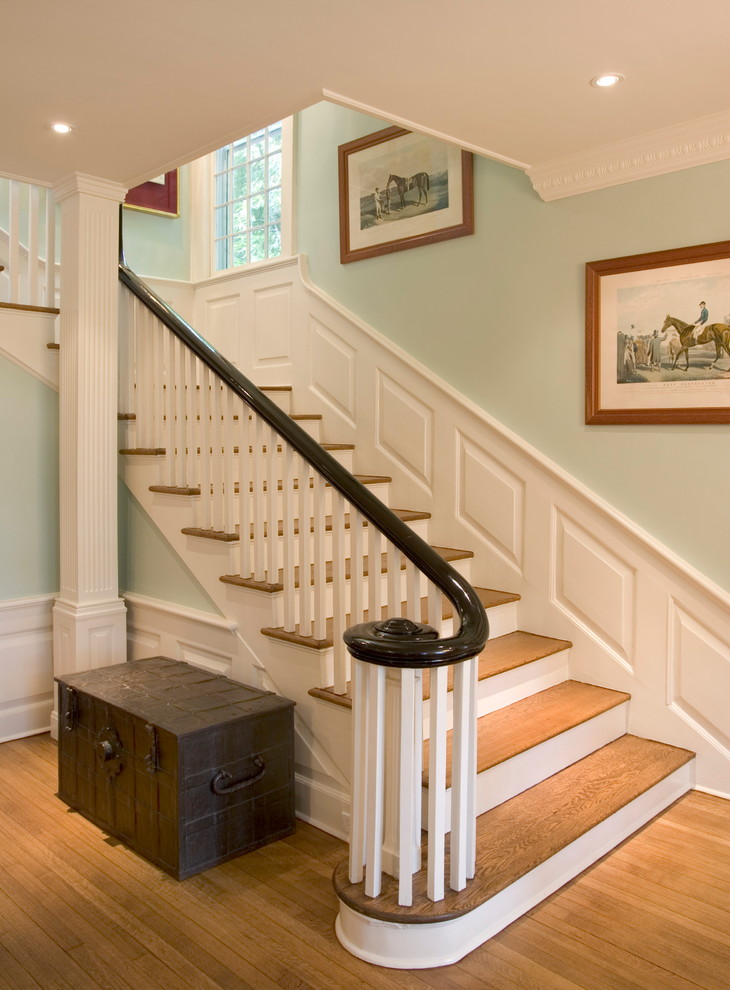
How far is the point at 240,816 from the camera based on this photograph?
2.87 meters

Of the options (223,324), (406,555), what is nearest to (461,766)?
(406,555)

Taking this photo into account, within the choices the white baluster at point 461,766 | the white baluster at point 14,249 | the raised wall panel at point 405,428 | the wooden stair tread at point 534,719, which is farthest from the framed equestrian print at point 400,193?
the white baluster at point 461,766

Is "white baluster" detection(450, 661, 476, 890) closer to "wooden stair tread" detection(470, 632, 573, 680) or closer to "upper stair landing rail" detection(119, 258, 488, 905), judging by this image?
"upper stair landing rail" detection(119, 258, 488, 905)

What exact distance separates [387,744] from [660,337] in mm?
2041

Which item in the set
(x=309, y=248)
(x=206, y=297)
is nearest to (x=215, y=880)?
(x=309, y=248)

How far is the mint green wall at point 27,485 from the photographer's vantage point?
395 centimetres

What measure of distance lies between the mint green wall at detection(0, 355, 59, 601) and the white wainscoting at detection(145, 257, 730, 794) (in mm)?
1461

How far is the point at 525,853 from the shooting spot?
2.55 metres

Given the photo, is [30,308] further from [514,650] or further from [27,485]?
[514,650]

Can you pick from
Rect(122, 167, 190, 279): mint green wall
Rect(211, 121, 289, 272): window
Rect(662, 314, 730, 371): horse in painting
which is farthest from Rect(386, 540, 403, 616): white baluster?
Rect(122, 167, 190, 279): mint green wall

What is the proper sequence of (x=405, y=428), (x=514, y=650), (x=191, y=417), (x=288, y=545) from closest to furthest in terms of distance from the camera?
1. (x=288, y=545)
2. (x=514, y=650)
3. (x=191, y=417)
4. (x=405, y=428)

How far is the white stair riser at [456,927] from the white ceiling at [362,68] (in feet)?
8.26

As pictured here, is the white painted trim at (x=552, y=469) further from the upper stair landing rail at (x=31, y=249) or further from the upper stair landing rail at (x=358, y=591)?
the upper stair landing rail at (x=31, y=249)

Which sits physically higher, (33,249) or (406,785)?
(33,249)
